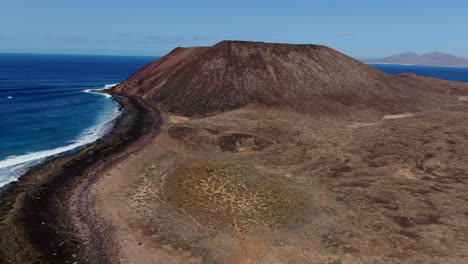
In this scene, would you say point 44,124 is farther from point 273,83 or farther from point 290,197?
point 273,83

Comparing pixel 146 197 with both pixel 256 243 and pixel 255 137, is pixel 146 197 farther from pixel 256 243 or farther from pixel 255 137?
pixel 255 137

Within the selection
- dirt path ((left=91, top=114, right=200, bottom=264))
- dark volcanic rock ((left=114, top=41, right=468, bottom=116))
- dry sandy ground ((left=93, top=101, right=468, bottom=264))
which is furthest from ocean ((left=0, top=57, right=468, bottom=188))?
dark volcanic rock ((left=114, top=41, right=468, bottom=116))

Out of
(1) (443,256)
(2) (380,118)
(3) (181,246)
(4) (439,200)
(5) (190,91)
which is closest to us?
(1) (443,256)

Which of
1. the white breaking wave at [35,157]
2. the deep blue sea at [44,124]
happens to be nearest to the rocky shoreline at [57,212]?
the white breaking wave at [35,157]

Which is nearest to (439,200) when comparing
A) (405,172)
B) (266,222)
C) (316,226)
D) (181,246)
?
(405,172)

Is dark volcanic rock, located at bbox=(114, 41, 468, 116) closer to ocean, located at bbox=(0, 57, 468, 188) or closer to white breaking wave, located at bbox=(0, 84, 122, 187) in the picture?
ocean, located at bbox=(0, 57, 468, 188)
